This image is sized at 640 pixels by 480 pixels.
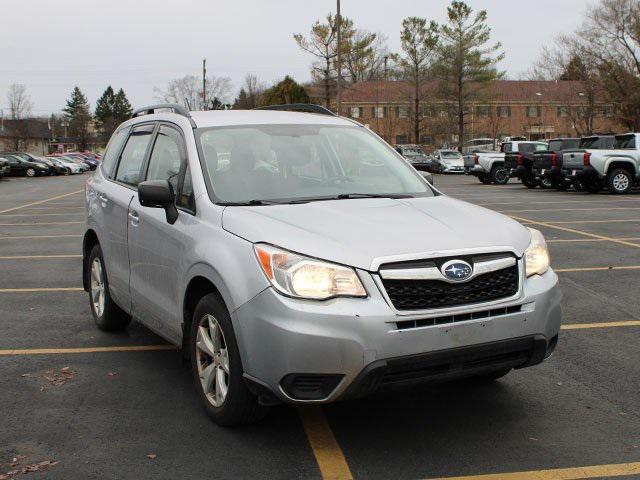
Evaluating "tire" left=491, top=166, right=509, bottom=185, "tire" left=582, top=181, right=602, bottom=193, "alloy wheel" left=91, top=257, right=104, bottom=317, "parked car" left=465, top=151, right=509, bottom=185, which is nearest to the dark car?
"parked car" left=465, top=151, right=509, bottom=185

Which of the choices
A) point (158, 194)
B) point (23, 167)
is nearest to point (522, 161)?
point (158, 194)

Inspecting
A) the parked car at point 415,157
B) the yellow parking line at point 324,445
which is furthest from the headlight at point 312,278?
the parked car at point 415,157

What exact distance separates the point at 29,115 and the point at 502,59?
69.2 metres

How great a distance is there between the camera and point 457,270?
3676mm

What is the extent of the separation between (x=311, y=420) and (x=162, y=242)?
4.69 ft

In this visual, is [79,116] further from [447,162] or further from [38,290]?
[38,290]

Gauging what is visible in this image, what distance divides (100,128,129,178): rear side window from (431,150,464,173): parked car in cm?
3958

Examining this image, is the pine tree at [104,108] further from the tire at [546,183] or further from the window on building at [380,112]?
the tire at [546,183]

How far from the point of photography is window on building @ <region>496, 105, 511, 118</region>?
289 feet

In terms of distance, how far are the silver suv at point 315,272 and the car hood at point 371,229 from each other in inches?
0.4

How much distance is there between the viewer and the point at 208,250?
4.09 metres

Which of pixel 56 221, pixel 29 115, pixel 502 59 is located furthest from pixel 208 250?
pixel 29 115

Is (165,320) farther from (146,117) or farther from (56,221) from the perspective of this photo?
(56,221)

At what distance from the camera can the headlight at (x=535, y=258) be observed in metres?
4.05
